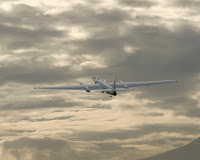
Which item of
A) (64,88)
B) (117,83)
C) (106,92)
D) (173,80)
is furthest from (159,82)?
Result: (64,88)

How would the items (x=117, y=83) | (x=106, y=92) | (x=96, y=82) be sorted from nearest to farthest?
(x=106, y=92)
(x=117, y=83)
(x=96, y=82)

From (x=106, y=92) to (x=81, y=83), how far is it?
965 inches

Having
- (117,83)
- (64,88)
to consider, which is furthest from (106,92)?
(64,88)

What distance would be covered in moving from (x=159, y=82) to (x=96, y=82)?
29.8 m

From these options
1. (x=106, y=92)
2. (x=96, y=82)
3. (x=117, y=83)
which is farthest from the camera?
(x=96, y=82)

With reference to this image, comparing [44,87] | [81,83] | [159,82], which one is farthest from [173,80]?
[44,87]

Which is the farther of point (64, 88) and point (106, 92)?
point (64, 88)

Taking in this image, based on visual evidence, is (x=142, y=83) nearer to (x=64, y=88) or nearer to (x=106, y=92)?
(x=106, y=92)

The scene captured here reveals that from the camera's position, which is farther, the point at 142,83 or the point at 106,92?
the point at 142,83

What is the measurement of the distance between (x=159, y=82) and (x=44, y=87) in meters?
52.2

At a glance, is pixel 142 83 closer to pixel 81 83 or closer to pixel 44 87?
pixel 81 83

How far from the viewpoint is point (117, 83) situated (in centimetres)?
16875

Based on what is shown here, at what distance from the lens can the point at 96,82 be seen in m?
181

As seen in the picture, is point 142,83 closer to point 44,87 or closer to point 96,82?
point 96,82
